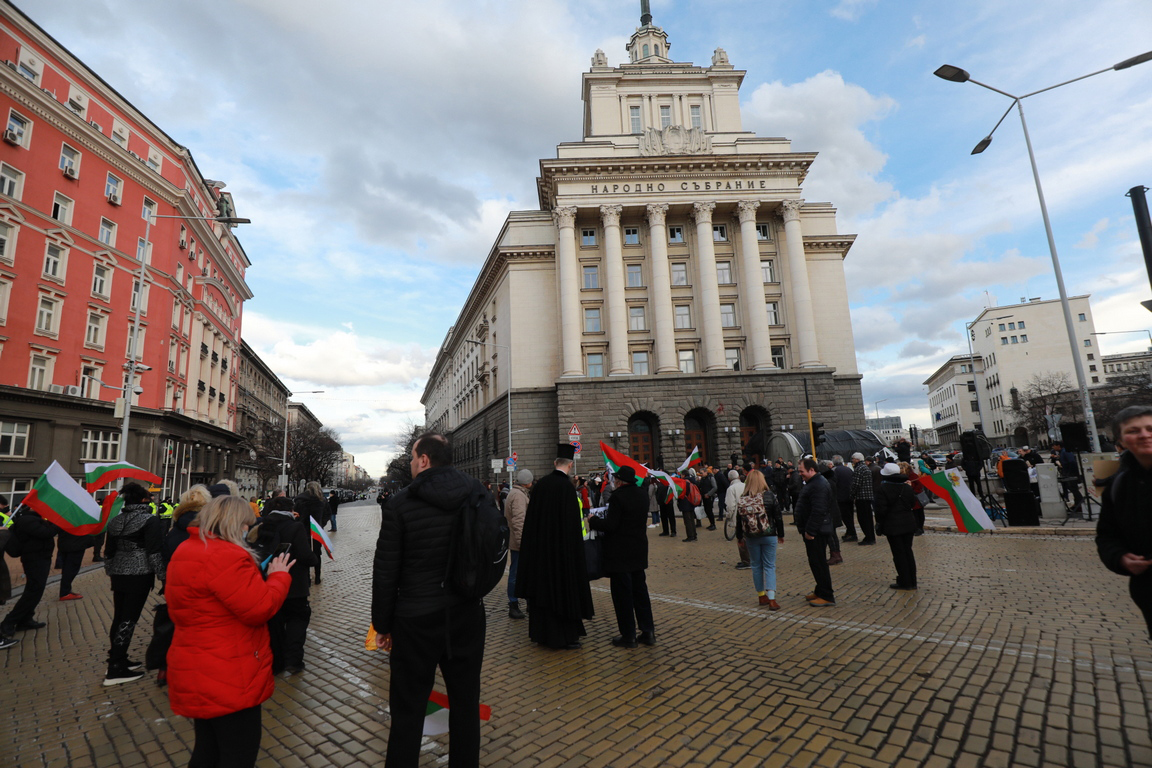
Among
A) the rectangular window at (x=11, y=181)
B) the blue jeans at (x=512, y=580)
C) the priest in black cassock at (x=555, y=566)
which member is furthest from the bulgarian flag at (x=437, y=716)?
the rectangular window at (x=11, y=181)

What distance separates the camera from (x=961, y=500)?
475 inches

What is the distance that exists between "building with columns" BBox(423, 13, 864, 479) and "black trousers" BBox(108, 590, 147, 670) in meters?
29.9

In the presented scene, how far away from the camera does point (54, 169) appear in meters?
29.6

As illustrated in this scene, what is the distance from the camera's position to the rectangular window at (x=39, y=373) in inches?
1103

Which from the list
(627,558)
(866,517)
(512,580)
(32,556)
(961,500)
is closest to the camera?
(627,558)

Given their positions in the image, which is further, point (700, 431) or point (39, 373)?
point (700, 431)

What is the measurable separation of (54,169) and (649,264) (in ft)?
114

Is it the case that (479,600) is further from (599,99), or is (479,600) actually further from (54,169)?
(599,99)

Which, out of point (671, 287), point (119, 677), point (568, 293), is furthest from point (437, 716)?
point (671, 287)

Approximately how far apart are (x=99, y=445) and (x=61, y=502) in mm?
30135

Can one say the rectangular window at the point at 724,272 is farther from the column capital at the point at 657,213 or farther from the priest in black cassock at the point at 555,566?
the priest in black cassock at the point at 555,566

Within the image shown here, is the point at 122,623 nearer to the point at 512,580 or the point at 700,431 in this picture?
the point at 512,580

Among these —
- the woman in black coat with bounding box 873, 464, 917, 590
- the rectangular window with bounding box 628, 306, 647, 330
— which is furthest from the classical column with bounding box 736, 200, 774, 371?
the woman in black coat with bounding box 873, 464, 917, 590

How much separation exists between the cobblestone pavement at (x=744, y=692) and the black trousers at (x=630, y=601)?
0.28 meters
